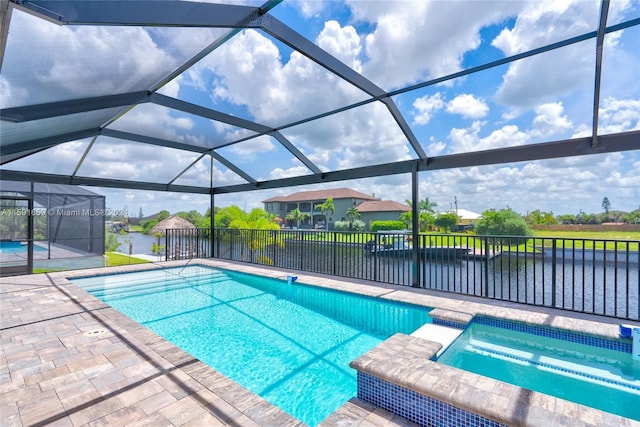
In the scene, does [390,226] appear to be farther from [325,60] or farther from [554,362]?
[325,60]

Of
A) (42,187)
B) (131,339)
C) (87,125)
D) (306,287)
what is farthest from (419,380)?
(42,187)

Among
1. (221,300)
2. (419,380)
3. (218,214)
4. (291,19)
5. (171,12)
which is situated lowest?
(221,300)

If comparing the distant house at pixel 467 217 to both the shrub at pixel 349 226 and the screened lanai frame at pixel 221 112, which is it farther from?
the screened lanai frame at pixel 221 112

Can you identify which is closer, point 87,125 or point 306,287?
point 87,125

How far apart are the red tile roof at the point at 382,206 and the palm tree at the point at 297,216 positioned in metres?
8.08

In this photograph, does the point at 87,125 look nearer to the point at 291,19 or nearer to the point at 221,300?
the point at 221,300

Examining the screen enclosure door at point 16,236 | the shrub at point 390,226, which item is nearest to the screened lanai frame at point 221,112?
the screen enclosure door at point 16,236

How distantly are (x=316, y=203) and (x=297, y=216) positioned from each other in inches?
153

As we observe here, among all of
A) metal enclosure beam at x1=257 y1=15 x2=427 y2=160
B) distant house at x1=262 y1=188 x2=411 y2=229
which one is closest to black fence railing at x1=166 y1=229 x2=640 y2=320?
metal enclosure beam at x1=257 y1=15 x2=427 y2=160

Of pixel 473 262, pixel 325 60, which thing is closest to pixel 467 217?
pixel 473 262

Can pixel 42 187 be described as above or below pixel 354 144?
below

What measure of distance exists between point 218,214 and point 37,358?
47.3ft

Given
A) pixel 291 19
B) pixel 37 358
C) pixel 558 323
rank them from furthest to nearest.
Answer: pixel 558 323 < pixel 291 19 < pixel 37 358

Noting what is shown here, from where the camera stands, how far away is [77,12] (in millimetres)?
2074
